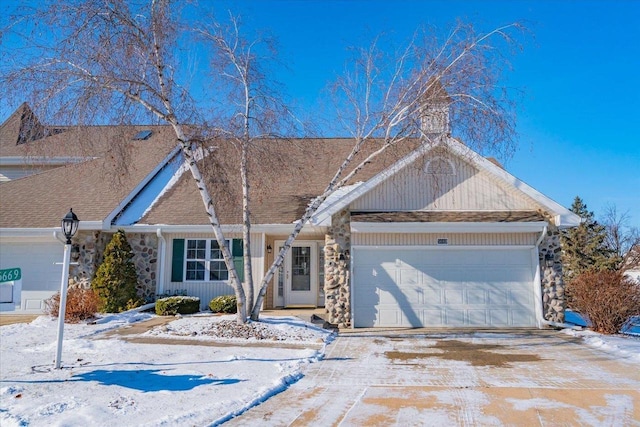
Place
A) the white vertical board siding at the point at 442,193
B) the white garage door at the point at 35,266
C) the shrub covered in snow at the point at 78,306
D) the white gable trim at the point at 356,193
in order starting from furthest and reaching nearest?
the white garage door at the point at 35,266
the white vertical board siding at the point at 442,193
the white gable trim at the point at 356,193
the shrub covered in snow at the point at 78,306

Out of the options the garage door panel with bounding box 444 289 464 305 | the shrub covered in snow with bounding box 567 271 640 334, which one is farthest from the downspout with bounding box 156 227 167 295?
the shrub covered in snow with bounding box 567 271 640 334

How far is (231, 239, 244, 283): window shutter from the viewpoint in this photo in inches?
537

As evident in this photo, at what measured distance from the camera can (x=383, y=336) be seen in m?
10.4

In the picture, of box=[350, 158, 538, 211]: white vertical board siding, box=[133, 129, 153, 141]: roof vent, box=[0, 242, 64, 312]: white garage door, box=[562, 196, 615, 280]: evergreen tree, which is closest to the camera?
box=[350, 158, 538, 211]: white vertical board siding

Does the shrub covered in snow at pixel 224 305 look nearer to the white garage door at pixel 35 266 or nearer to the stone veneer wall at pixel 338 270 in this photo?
the stone veneer wall at pixel 338 270

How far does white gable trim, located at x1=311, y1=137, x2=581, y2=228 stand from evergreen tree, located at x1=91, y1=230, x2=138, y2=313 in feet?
18.5

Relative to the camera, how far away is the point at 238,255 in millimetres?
13758

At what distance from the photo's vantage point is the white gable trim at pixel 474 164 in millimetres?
11555

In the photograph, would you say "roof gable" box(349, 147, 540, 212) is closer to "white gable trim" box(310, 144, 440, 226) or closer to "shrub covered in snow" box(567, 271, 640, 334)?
"white gable trim" box(310, 144, 440, 226)

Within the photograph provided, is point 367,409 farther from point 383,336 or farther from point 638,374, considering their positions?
point 383,336

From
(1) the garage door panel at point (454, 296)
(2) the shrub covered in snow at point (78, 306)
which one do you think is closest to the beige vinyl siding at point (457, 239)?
(1) the garage door panel at point (454, 296)

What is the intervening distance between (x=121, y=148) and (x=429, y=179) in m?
7.76

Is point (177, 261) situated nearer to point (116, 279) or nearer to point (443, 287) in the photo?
point (116, 279)

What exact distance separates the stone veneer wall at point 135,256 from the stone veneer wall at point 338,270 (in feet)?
18.3
